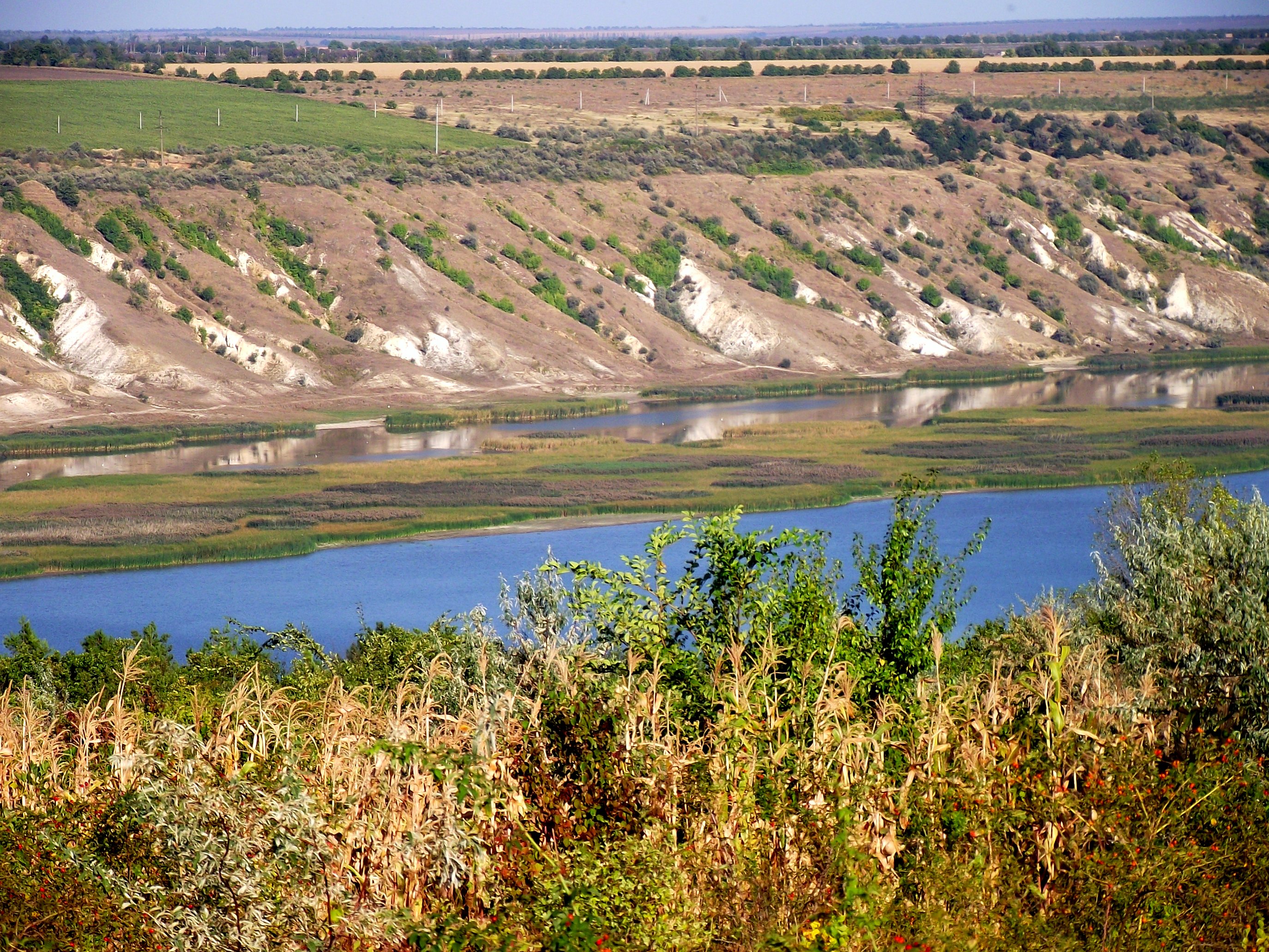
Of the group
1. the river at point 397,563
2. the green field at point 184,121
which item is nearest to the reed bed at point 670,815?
the river at point 397,563

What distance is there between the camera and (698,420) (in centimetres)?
8138

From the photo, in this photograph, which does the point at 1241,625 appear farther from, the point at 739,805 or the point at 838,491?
the point at 838,491

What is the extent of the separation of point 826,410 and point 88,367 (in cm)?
3553

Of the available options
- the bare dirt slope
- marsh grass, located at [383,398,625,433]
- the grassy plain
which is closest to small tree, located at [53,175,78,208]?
the bare dirt slope

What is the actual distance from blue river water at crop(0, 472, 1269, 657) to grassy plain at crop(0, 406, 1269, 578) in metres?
1.76

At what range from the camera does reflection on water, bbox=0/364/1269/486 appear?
222 feet

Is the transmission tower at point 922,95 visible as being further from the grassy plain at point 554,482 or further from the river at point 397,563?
the river at point 397,563

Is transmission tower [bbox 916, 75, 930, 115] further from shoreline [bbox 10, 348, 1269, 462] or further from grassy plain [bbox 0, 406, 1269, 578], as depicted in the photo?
grassy plain [bbox 0, 406, 1269, 578]

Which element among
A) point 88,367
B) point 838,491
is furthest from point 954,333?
point 88,367

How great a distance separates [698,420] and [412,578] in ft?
114

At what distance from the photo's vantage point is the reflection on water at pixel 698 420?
6756 cm

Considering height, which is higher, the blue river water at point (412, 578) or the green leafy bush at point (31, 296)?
the green leafy bush at point (31, 296)

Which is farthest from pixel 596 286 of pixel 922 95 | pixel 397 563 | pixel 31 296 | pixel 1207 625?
pixel 1207 625

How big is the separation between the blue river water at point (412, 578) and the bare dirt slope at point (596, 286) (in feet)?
84.3
